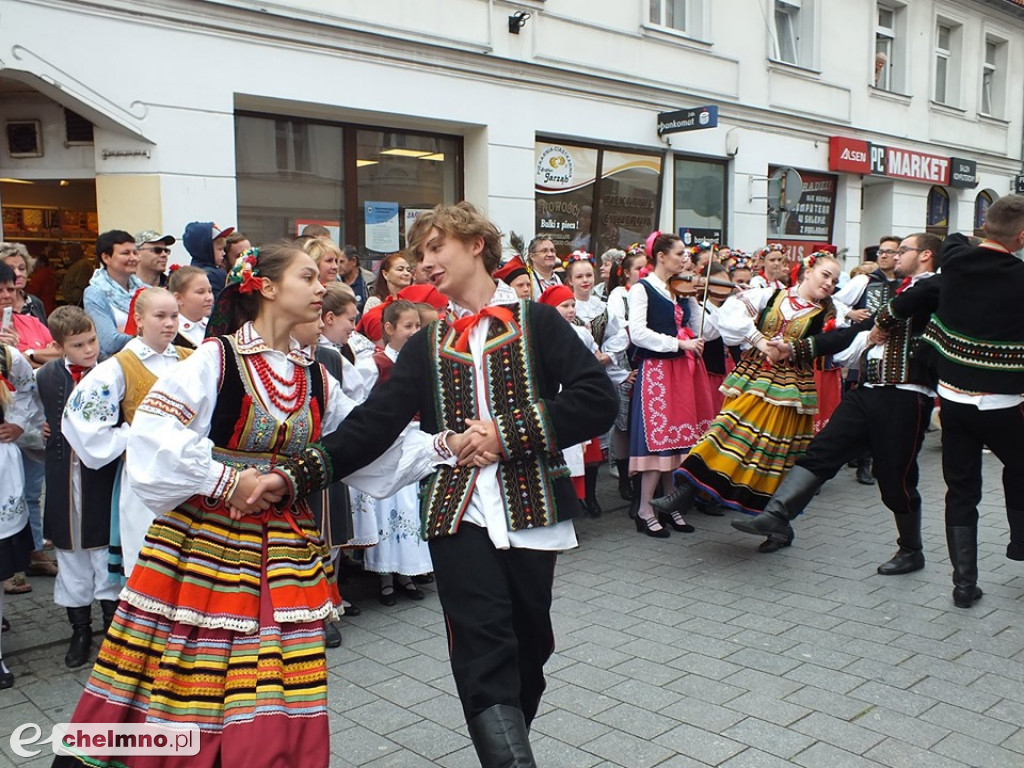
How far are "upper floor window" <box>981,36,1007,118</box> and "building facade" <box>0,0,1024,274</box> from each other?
198cm

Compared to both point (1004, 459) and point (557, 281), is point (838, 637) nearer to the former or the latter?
point (1004, 459)

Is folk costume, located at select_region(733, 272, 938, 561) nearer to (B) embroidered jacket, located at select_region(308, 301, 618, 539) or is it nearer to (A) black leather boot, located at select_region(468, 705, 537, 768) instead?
(B) embroidered jacket, located at select_region(308, 301, 618, 539)

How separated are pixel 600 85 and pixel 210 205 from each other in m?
5.92

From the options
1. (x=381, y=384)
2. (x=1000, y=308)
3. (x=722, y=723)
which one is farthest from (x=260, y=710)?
(x=1000, y=308)

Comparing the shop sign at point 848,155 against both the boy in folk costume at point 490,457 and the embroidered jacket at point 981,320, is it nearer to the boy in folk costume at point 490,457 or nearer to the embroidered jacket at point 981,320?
the embroidered jacket at point 981,320

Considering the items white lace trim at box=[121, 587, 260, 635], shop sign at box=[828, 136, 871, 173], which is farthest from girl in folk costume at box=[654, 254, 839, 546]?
shop sign at box=[828, 136, 871, 173]

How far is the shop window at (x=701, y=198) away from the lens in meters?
14.4

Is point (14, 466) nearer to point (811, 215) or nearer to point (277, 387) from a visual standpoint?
point (277, 387)

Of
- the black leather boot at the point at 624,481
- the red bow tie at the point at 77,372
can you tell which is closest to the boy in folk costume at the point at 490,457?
the red bow tie at the point at 77,372

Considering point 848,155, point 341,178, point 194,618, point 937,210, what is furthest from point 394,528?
point 937,210

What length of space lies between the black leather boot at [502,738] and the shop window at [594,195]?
10.0 m

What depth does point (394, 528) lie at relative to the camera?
5.31 metres

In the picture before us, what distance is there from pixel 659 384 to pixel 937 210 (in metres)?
16.0

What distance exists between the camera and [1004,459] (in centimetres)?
512
